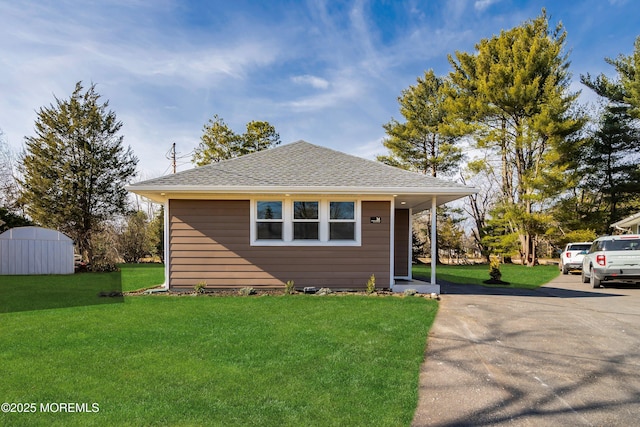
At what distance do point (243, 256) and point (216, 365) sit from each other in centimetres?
583

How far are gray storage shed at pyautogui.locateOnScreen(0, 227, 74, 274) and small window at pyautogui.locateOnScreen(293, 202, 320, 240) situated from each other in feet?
39.7

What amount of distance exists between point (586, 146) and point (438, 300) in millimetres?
19535

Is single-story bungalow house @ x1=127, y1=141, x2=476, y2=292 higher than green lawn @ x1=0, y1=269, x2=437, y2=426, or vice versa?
single-story bungalow house @ x1=127, y1=141, x2=476, y2=292

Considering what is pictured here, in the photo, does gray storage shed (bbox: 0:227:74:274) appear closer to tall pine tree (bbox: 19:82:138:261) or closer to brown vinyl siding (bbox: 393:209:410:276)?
tall pine tree (bbox: 19:82:138:261)

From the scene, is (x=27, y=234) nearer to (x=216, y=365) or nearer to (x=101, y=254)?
(x=101, y=254)

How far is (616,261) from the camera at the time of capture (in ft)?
39.4

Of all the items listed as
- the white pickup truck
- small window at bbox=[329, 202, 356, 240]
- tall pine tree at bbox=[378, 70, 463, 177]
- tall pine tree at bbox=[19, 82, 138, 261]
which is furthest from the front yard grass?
tall pine tree at bbox=[378, 70, 463, 177]

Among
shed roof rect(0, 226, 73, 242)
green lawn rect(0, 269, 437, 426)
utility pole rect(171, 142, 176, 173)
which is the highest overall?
utility pole rect(171, 142, 176, 173)

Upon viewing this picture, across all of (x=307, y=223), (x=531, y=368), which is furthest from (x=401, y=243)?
(x=531, y=368)

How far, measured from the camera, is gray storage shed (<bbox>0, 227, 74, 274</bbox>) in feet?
51.8

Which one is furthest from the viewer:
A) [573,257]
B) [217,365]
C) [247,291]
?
[573,257]

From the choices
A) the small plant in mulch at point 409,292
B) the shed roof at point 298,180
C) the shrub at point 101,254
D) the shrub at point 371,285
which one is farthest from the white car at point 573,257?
the shrub at point 101,254

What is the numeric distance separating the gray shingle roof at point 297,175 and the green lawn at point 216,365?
3.36 meters

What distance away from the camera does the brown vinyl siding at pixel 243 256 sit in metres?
10.0
